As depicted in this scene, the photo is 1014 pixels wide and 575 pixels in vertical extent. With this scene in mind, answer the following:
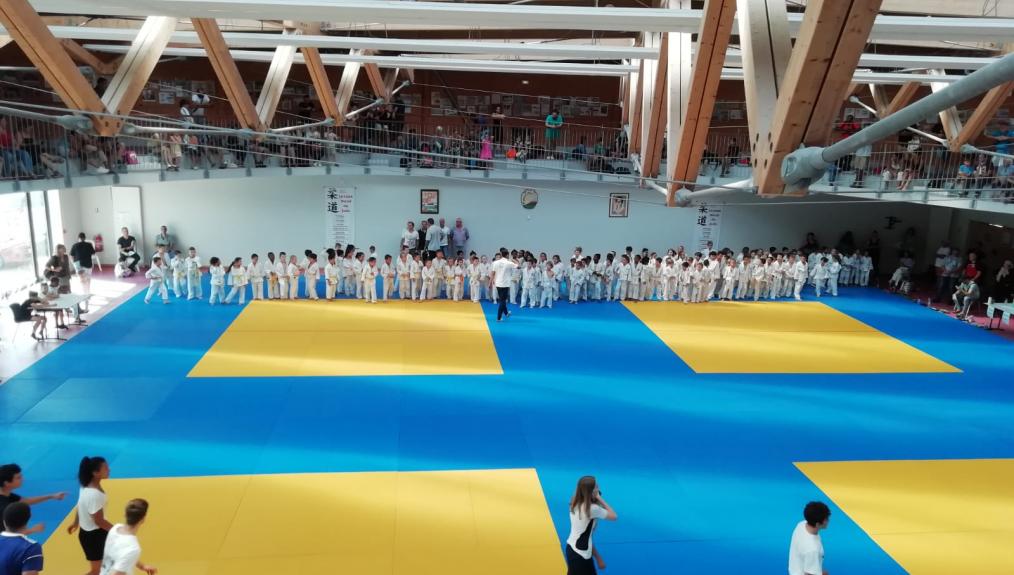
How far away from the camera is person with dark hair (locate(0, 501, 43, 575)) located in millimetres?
4434

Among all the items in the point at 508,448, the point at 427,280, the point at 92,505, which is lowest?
the point at 508,448

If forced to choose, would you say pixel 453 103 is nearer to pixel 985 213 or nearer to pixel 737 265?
pixel 737 265

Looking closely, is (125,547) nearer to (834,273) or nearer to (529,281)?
(529,281)

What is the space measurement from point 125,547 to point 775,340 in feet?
41.3

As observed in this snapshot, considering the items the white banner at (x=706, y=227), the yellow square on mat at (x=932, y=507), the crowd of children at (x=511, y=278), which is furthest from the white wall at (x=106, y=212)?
the yellow square on mat at (x=932, y=507)

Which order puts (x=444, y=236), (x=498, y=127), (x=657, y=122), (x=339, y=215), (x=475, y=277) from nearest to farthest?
(x=657, y=122), (x=475, y=277), (x=444, y=236), (x=339, y=215), (x=498, y=127)

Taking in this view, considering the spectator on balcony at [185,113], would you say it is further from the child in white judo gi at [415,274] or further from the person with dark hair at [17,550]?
the person with dark hair at [17,550]

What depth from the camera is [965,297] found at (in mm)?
16078

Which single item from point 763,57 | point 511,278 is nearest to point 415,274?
point 511,278

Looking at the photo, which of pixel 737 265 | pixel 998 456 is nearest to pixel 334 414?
pixel 998 456

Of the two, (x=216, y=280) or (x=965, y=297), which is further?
(x=965, y=297)

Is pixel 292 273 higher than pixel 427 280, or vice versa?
pixel 292 273

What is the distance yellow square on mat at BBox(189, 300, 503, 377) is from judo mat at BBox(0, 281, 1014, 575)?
131 millimetres

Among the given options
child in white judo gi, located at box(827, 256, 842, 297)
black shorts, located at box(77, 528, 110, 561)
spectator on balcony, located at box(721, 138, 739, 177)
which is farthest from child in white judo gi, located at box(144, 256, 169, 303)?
child in white judo gi, located at box(827, 256, 842, 297)
